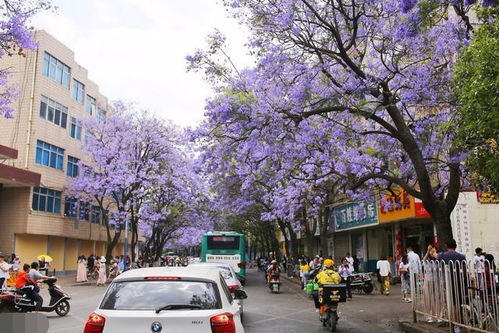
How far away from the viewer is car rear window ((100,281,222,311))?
219 inches

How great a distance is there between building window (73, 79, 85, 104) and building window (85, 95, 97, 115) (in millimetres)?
1156

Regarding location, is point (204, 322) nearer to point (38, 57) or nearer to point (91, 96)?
point (38, 57)

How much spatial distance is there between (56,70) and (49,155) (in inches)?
236

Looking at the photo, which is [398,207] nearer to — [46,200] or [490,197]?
[490,197]

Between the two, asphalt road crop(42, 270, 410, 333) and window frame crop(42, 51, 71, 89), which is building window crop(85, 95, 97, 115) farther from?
asphalt road crop(42, 270, 410, 333)

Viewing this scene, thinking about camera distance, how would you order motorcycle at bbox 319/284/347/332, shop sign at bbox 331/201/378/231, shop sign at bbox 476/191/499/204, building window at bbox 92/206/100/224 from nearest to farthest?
shop sign at bbox 476/191/499/204, motorcycle at bbox 319/284/347/332, shop sign at bbox 331/201/378/231, building window at bbox 92/206/100/224

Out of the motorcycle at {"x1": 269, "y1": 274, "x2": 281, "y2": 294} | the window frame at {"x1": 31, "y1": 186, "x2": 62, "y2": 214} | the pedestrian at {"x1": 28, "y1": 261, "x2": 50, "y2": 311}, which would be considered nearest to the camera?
the pedestrian at {"x1": 28, "y1": 261, "x2": 50, "y2": 311}

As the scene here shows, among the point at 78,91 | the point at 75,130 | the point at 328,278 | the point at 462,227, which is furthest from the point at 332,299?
the point at 78,91

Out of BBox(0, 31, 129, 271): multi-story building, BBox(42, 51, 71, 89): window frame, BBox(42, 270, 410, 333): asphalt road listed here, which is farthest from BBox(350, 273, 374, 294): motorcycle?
BBox(42, 51, 71, 89): window frame

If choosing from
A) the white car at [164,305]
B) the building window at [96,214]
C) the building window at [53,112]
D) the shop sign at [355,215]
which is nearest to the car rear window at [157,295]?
the white car at [164,305]

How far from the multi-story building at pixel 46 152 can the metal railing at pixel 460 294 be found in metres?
26.4

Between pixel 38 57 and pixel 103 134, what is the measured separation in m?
6.35

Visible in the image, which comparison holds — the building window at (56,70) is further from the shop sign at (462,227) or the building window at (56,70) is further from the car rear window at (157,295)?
the car rear window at (157,295)

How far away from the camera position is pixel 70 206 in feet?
122
